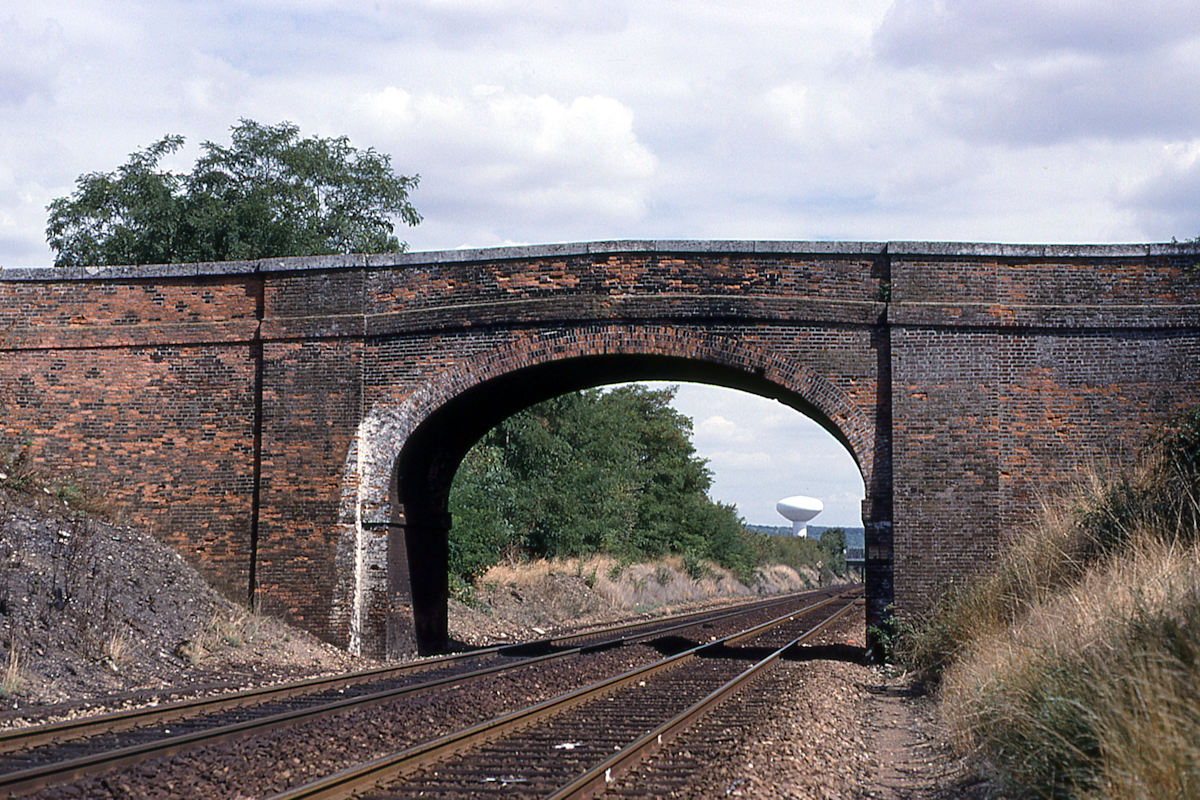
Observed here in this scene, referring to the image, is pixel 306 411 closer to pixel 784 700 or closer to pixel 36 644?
pixel 36 644

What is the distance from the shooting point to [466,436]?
763 inches

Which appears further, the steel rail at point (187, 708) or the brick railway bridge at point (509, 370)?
the brick railway bridge at point (509, 370)

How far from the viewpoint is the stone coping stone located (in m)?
16.2

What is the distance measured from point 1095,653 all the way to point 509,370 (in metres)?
11.1

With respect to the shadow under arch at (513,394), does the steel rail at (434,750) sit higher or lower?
lower

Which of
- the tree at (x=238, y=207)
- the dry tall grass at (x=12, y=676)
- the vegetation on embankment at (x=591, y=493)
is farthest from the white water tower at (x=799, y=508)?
the dry tall grass at (x=12, y=676)

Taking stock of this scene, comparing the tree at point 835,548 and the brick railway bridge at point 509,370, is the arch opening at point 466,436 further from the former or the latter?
the tree at point 835,548

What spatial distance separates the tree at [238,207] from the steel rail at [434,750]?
2215 cm

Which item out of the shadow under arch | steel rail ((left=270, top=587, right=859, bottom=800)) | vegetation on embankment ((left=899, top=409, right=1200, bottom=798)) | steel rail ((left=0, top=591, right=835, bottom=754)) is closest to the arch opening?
the shadow under arch

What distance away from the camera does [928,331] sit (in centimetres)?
1633

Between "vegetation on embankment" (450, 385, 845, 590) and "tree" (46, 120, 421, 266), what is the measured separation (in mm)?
7454

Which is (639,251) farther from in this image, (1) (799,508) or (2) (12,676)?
(1) (799,508)

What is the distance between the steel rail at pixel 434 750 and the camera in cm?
689

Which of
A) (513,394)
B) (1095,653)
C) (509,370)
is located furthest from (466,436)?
(1095,653)
